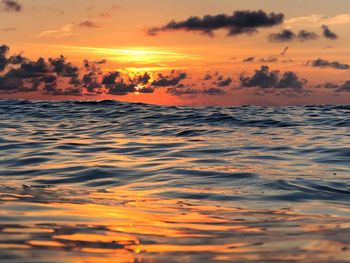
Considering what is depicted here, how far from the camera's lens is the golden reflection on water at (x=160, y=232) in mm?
4723

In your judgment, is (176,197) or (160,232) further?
(176,197)

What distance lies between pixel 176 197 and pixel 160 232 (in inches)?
129

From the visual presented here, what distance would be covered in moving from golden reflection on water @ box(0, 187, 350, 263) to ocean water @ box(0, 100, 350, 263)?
0.01m

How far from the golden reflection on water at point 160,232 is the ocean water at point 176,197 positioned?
0.01 meters

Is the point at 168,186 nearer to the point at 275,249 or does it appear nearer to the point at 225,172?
the point at 225,172

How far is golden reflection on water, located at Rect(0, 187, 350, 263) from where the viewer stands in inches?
186

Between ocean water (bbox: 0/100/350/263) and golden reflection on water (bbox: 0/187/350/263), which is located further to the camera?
ocean water (bbox: 0/100/350/263)

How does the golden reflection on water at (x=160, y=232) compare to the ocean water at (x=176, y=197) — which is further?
the ocean water at (x=176, y=197)

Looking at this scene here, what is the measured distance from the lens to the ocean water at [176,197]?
4.92 m

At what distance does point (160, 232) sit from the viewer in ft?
18.7

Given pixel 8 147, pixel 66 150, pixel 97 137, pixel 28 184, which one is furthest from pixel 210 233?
pixel 97 137

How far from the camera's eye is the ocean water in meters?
4.92

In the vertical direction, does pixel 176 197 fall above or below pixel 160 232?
below

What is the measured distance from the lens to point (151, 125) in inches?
1083
